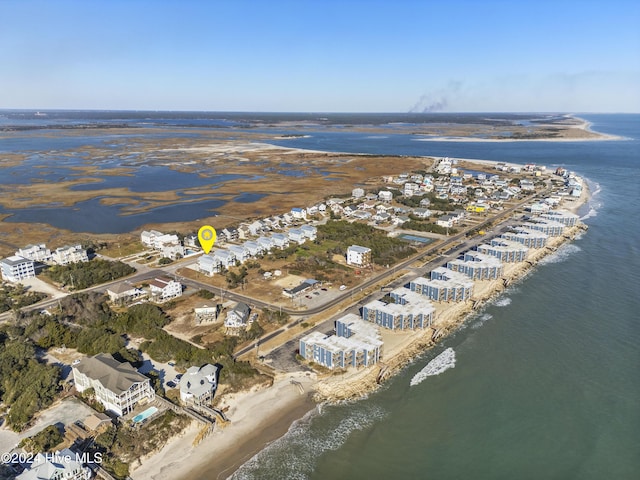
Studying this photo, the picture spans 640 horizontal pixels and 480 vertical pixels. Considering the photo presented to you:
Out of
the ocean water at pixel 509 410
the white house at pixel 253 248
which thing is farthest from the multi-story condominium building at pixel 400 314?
the white house at pixel 253 248

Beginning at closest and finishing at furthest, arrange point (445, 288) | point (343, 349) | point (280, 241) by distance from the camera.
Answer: point (343, 349), point (445, 288), point (280, 241)

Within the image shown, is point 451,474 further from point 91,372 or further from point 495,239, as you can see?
point 495,239

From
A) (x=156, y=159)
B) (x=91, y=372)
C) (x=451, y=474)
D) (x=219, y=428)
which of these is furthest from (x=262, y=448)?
(x=156, y=159)

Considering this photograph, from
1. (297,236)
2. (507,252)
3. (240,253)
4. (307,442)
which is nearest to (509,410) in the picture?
(307,442)

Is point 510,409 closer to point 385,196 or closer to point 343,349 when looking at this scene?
point 343,349

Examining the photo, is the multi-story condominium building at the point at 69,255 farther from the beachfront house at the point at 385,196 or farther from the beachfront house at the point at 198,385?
the beachfront house at the point at 385,196
